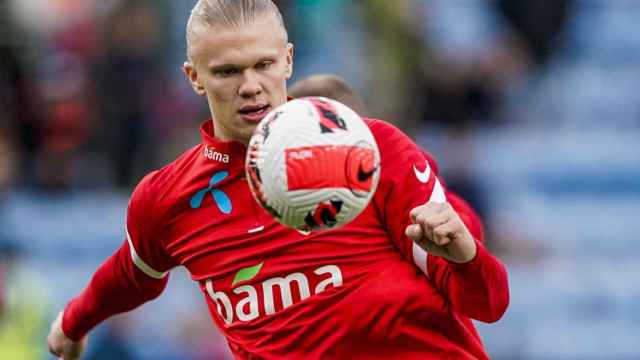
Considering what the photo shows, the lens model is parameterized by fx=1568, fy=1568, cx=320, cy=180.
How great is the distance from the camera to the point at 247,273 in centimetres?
539

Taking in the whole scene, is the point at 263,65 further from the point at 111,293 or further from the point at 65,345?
the point at 65,345

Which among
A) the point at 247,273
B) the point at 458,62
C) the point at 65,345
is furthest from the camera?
the point at 458,62

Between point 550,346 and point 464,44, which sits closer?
point 550,346

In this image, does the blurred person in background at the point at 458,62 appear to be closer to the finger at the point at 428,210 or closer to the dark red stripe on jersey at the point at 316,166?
the finger at the point at 428,210

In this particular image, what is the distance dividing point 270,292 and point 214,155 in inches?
20.7

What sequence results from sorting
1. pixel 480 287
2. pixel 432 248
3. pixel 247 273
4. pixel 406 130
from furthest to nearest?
pixel 406 130, pixel 247 273, pixel 480 287, pixel 432 248

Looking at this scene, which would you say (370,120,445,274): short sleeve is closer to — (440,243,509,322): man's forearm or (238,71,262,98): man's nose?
(440,243,509,322): man's forearm

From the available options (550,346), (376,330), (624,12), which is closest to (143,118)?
(550,346)

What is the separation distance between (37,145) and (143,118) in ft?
3.03

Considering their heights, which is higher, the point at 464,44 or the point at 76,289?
the point at 464,44

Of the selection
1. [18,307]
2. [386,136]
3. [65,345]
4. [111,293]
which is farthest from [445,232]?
[18,307]

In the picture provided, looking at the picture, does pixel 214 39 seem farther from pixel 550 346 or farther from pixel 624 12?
pixel 624 12

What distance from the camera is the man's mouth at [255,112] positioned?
521 centimetres

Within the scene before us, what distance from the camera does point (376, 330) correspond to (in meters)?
5.23
